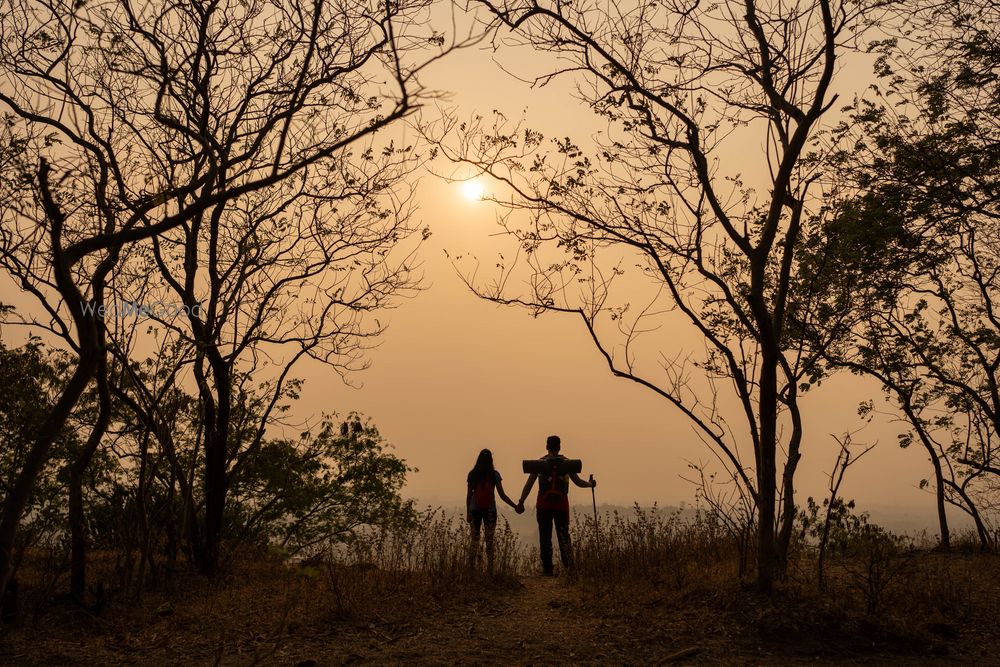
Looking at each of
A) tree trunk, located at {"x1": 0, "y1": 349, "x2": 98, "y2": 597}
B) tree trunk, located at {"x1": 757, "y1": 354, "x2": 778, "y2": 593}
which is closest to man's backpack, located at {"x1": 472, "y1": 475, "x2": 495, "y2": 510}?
tree trunk, located at {"x1": 757, "y1": 354, "x2": 778, "y2": 593}

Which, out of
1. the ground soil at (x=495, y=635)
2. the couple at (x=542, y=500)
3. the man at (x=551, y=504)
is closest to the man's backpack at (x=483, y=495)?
the couple at (x=542, y=500)

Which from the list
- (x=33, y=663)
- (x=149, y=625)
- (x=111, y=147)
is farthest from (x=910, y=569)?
(x=111, y=147)

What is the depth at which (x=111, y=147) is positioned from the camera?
9.51 meters

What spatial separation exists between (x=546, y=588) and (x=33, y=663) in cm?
630

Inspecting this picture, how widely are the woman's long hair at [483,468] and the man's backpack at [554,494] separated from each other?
35.5 inches

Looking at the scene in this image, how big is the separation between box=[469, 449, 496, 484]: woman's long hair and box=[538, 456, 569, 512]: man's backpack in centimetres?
90

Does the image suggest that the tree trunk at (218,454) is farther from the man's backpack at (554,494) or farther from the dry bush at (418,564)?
the man's backpack at (554,494)

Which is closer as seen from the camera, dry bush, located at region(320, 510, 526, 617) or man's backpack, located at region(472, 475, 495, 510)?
dry bush, located at region(320, 510, 526, 617)

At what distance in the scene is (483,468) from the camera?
12.7 metres

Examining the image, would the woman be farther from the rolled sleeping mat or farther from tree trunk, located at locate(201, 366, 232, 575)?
tree trunk, located at locate(201, 366, 232, 575)

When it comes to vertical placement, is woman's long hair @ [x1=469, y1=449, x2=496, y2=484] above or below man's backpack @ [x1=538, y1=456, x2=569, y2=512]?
above

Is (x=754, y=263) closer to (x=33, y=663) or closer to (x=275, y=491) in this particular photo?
(x=33, y=663)

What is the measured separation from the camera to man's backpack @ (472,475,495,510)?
41.0ft

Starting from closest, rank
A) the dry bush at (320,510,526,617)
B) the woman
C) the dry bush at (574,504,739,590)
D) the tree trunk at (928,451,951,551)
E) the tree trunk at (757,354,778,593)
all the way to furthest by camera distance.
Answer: the tree trunk at (757,354,778,593) < the dry bush at (320,510,526,617) < the dry bush at (574,504,739,590) < the woman < the tree trunk at (928,451,951,551)
